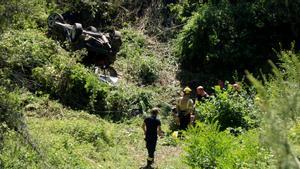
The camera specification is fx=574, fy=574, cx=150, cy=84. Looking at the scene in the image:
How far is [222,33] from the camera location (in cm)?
1900

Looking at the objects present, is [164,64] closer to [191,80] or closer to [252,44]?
[191,80]

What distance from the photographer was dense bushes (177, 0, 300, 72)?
18859 mm

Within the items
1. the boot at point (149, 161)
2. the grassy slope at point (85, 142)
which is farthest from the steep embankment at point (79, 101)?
the boot at point (149, 161)

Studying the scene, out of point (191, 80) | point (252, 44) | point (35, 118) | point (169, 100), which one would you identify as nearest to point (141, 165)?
point (35, 118)

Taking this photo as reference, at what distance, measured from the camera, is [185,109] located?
47.4ft

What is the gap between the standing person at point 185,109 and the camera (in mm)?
14383

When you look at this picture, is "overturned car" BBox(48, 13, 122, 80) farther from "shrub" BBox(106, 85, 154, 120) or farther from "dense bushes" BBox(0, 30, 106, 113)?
"dense bushes" BBox(0, 30, 106, 113)

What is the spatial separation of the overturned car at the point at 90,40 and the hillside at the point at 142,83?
1.8 inches

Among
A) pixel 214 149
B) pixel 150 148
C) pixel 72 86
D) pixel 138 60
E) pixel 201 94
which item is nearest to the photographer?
pixel 214 149

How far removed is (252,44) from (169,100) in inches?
149

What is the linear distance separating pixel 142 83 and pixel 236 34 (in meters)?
3.62

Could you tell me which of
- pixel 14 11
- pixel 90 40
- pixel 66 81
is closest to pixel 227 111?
pixel 66 81

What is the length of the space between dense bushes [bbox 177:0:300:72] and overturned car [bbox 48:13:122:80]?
271 cm

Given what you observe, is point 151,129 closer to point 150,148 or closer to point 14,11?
point 150,148
